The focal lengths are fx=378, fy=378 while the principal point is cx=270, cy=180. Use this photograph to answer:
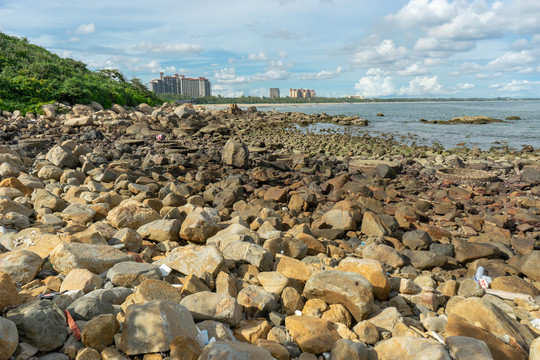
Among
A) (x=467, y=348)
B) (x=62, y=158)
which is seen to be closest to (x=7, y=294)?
(x=467, y=348)

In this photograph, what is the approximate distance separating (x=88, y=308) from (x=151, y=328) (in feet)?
1.91

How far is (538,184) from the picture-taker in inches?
410

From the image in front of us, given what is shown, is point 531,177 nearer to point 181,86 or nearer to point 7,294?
point 7,294

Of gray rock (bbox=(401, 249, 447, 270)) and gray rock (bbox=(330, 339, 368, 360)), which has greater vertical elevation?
gray rock (bbox=(330, 339, 368, 360))

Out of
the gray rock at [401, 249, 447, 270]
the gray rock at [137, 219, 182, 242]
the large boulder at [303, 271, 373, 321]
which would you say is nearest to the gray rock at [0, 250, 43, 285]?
the gray rock at [137, 219, 182, 242]

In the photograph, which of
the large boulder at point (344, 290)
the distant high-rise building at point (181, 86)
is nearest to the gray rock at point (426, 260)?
the large boulder at point (344, 290)

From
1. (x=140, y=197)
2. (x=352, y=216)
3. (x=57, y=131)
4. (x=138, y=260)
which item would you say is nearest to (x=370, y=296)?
(x=138, y=260)

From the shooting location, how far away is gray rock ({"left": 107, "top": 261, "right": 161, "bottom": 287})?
3307 millimetres

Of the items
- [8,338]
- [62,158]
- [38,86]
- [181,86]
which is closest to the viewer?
[8,338]

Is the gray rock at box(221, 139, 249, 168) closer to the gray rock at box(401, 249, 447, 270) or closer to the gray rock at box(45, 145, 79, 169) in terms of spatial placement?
the gray rock at box(45, 145, 79, 169)

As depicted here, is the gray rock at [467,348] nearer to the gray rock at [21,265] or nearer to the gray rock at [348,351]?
the gray rock at [348,351]

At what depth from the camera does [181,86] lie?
10819cm

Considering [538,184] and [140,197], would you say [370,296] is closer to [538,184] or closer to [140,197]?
[140,197]

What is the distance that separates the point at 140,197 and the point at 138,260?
3358 millimetres
